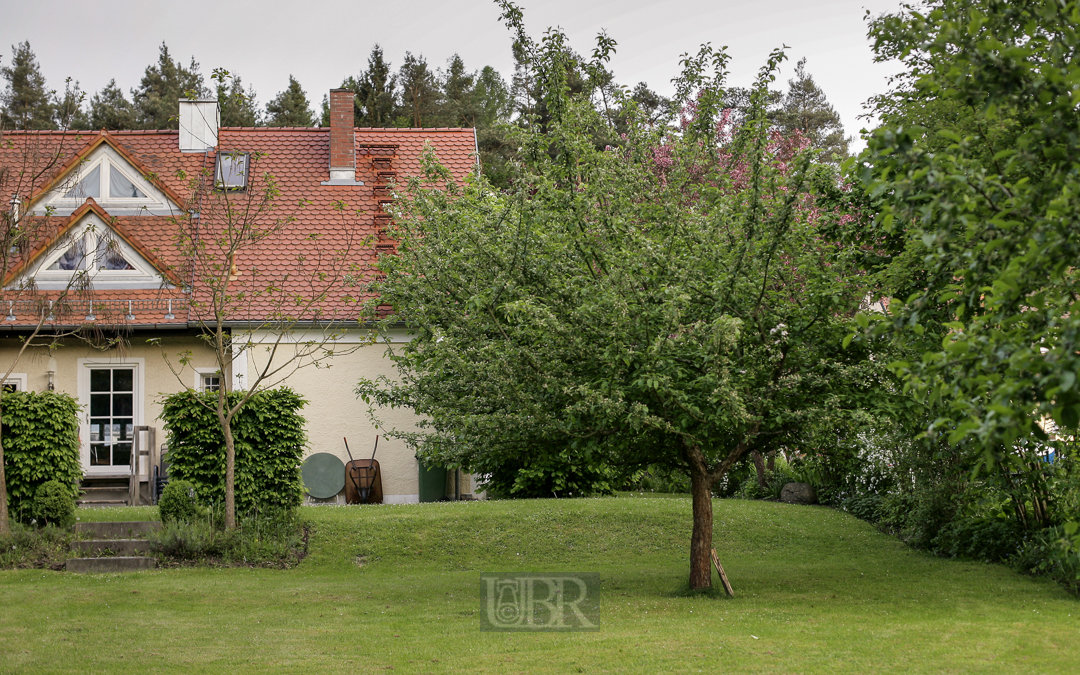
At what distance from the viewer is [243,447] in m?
→ 12.1

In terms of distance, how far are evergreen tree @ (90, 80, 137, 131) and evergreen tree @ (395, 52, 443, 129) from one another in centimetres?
1117

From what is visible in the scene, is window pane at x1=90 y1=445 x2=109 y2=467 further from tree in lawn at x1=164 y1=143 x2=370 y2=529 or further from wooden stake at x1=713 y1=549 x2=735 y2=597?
wooden stake at x1=713 y1=549 x2=735 y2=597

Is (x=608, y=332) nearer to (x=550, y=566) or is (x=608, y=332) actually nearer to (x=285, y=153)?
(x=550, y=566)

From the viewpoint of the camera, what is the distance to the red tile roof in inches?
650

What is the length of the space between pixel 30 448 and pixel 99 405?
489cm

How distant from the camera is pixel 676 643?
7363 mm

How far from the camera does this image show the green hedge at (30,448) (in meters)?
11.8

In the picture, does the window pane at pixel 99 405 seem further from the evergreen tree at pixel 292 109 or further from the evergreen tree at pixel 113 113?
the evergreen tree at pixel 292 109

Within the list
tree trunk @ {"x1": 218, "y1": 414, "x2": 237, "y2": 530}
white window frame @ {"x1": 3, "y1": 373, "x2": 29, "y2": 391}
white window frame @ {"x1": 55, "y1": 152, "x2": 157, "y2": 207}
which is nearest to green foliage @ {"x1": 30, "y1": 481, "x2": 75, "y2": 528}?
tree trunk @ {"x1": 218, "y1": 414, "x2": 237, "y2": 530}

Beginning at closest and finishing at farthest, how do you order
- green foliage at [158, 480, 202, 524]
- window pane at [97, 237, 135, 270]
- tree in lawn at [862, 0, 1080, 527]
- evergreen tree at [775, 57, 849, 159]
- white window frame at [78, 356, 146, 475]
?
tree in lawn at [862, 0, 1080, 527] → green foliage at [158, 480, 202, 524] → white window frame at [78, 356, 146, 475] → window pane at [97, 237, 135, 270] → evergreen tree at [775, 57, 849, 159]

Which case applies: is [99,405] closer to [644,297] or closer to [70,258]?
[70,258]

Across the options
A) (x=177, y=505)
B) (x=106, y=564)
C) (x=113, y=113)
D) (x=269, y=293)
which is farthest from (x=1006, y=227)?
(x=113, y=113)

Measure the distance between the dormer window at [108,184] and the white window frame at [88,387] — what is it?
10.9 feet

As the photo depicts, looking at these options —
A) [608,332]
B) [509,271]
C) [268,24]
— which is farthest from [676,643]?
[268,24]
